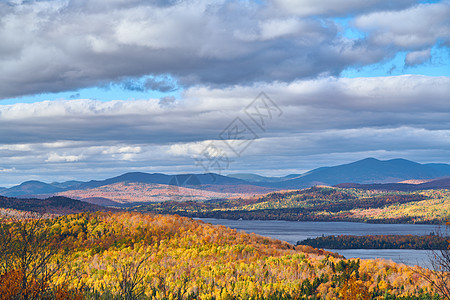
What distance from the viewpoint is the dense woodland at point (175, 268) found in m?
27.5

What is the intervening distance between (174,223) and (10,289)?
33709 mm

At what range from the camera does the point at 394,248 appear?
632ft

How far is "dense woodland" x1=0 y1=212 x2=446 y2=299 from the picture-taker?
90.1ft

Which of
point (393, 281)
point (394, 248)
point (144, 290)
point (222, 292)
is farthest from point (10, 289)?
point (394, 248)

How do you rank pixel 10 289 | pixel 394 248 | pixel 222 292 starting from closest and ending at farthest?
pixel 10 289 < pixel 222 292 < pixel 394 248

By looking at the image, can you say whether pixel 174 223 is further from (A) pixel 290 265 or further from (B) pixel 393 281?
(B) pixel 393 281

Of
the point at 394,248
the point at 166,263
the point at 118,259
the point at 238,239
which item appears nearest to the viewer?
the point at 166,263

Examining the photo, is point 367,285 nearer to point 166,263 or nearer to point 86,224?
point 166,263

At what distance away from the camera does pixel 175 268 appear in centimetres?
3825

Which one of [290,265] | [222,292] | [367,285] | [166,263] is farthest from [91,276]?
[367,285]

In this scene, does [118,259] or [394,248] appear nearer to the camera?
[118,259]

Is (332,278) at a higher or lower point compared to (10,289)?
lower

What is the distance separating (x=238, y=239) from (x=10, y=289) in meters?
31.4

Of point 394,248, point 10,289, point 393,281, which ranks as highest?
point 10,289
